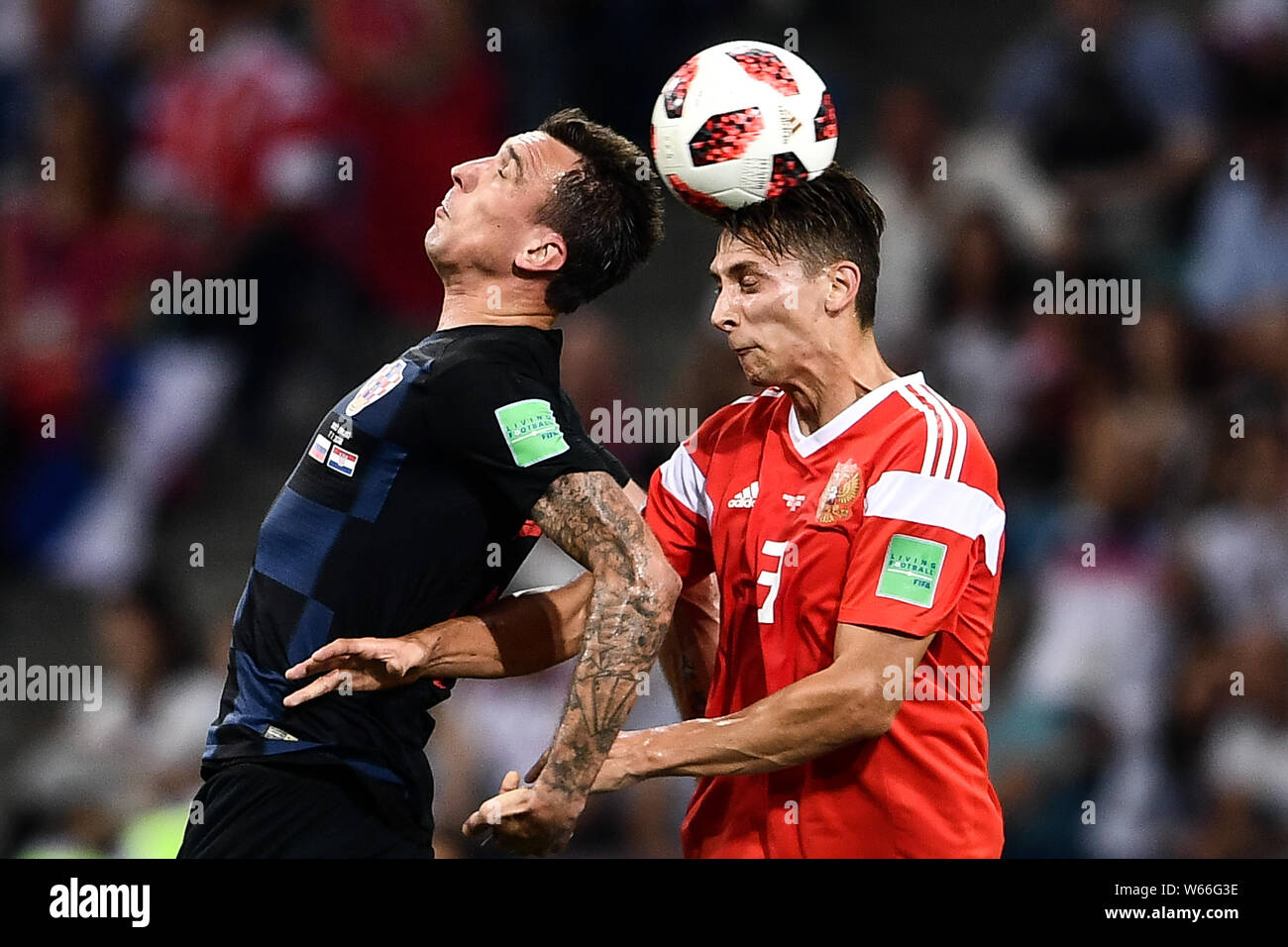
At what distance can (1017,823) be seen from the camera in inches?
253

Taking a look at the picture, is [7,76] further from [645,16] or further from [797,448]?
[797,448]

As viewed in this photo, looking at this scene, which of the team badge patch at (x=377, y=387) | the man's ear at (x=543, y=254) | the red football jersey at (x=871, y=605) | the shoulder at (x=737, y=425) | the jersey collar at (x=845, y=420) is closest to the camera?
the red football jersey at (x=871, y=605)

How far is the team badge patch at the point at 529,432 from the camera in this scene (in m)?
3.65

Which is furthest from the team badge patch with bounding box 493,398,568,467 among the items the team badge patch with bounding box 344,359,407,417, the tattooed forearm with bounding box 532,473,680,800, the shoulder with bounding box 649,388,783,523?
the shoulder with bounding box 649,388,783,523

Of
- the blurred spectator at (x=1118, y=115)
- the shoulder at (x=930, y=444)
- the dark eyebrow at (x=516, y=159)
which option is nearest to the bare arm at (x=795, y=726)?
the shoulder at (x=930, y=444)

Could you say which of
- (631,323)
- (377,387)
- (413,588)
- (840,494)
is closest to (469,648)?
(413,588)

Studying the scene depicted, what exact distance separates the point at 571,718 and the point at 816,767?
62 cm

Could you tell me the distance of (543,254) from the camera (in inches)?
159

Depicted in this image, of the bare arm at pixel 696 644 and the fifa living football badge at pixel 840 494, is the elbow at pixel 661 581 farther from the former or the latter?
the bare arm at pixel 696 644

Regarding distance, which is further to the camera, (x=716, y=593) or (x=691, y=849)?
(x=716, y=593)

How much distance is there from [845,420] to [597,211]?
2.73 feet

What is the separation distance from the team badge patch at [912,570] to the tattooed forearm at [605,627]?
1.59 feet

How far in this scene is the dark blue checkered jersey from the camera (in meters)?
3.70

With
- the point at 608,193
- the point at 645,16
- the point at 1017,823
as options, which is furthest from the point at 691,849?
the point at 645,16
